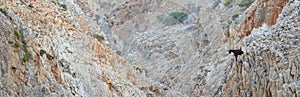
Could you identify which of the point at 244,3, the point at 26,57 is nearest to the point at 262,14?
the point at 244,3

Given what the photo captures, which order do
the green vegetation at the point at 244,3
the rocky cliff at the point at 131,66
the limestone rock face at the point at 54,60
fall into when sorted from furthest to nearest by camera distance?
the green vegetation at the point at 244,3, the rocky cliff at the point at 131,66, the limestone rock face at the point at 54,60

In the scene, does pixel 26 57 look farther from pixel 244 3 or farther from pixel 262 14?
pixel 244 3

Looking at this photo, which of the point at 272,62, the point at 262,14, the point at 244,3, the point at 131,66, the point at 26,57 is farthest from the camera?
the point at 244,3

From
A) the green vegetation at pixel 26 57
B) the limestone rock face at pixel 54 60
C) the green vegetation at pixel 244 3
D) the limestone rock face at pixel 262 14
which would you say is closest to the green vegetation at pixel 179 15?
the green vegetation at pixel 244 3

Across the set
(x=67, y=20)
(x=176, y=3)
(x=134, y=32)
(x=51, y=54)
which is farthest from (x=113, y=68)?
(x=176, y=3)

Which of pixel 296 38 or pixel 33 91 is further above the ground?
pixel 296 38

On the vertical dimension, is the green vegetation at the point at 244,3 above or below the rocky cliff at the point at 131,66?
above

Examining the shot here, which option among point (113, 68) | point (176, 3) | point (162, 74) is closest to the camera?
point (113, 68)

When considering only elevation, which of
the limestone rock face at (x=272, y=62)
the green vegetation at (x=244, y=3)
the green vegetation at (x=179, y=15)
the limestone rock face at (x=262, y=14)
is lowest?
the limestone rock face at (x=272, y=62)

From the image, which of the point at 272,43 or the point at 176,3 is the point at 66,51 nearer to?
the point at 272,43

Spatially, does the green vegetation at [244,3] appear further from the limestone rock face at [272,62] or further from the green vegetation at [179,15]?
the green vegetation at [179,15]

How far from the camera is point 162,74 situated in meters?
47.7

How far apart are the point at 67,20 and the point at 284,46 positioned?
39.8ft

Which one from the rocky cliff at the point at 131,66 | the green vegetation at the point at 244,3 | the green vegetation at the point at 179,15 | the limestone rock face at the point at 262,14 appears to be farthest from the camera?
the green vegetation at the point at 179,15
